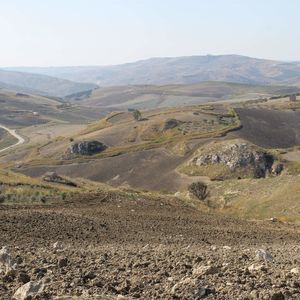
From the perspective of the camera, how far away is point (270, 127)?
129 meters

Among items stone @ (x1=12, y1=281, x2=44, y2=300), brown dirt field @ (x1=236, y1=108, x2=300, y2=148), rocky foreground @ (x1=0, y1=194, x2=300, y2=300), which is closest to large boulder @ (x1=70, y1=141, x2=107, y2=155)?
brown dirt field @ (x1=236, y1=108, x2=300, y2=148)

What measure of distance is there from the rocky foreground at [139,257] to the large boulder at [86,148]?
9683cm

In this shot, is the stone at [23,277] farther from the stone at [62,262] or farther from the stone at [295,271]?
the stone at [295,271]

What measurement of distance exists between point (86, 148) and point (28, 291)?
11470 cm

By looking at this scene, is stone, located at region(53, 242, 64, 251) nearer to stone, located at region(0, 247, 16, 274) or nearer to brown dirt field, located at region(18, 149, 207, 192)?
stone, located at region(0, 247, 16, 274)

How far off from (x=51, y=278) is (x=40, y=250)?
14.0 feet

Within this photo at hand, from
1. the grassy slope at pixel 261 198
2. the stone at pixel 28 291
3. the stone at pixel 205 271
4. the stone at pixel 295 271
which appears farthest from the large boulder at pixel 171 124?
the stone at pixel 28 291

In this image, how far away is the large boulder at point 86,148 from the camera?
121 m

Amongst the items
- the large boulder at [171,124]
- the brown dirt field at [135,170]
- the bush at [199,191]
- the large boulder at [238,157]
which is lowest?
the brown dirt field at [135,170]

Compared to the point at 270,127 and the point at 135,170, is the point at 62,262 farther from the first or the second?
the point at 270,127

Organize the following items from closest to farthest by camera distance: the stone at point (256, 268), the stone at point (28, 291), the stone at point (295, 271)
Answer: the stone at point (28, 291) < the stone at point (295, 271) < the stone at point (256, 268)

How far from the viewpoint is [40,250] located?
1363 centimetres

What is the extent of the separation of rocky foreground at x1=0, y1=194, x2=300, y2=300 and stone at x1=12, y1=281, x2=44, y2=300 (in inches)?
Result: 0.7

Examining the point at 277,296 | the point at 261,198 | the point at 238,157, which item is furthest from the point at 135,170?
the point at 277,296
